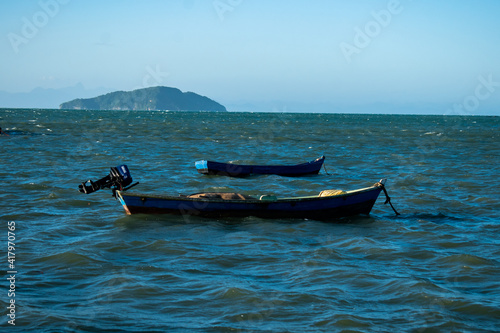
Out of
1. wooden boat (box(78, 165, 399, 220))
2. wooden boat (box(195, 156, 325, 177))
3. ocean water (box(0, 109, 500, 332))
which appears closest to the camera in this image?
ocean water (box(0, 109, 500, 332))

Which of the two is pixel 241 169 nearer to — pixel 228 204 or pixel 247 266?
pixel 228 204

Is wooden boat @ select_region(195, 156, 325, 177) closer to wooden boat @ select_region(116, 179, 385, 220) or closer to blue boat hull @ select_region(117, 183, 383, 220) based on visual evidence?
wooden boat @ select_region(116, 179, 385, 220)

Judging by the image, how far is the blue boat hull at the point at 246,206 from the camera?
15.4 metres

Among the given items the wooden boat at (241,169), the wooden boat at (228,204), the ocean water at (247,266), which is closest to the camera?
the ocean water at (247,266)

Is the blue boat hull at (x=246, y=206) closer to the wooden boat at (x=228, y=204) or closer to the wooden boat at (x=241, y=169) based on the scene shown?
the wooden boat at (x=228, y=204)

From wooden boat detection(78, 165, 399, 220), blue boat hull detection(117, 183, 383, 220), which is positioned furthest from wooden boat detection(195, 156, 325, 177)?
blue boat hull detection(117, 183, 383, 220)

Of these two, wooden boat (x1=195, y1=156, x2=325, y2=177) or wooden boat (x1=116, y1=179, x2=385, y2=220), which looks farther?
wooden boat (x1=195, y1=156, x2=325, y2=177)

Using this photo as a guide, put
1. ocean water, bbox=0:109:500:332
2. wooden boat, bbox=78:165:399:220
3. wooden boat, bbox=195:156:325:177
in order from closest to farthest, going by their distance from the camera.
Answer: ocean water, bbox=0:109:500:332 → wooden boat, bbox=78:165:399:220 → wooden boat, bbox=195:156:325:177

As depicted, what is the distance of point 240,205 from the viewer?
15.7 m

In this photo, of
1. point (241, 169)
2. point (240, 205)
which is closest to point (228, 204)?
point (240, 205)

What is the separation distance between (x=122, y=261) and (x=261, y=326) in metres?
4.40

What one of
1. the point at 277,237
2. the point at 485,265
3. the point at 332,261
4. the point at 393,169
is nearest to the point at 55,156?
the point at 393,169

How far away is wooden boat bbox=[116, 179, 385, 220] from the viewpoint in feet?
50.5

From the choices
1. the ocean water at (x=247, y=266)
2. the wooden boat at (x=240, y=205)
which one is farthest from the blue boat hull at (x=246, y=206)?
the ocean water at (x=247, y=266)
